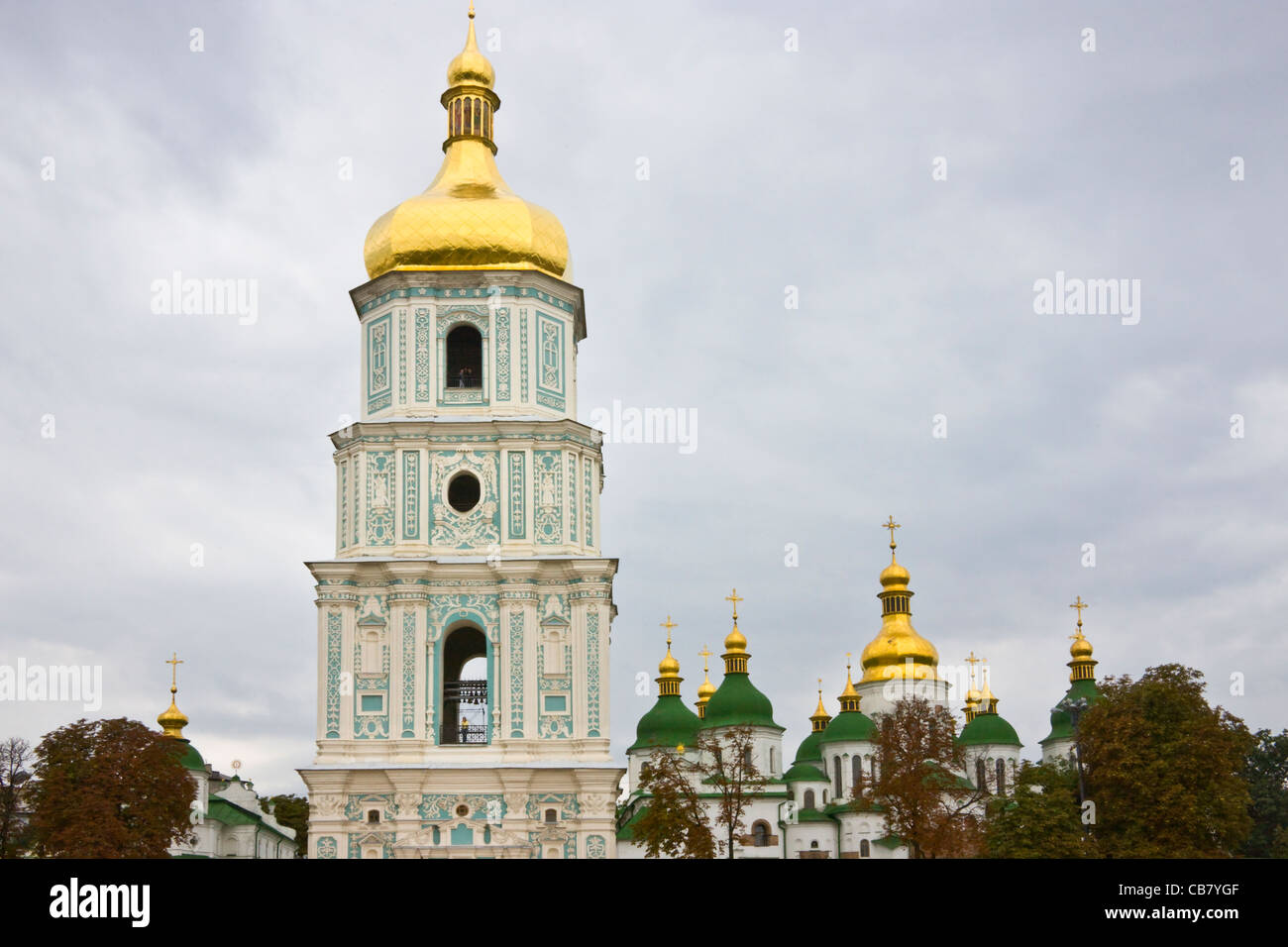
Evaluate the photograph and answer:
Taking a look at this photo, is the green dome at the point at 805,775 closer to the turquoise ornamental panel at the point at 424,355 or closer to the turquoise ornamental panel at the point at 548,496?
the turquoise ornamental panel at the point at 548,496

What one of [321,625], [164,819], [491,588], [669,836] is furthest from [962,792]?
[164,819]

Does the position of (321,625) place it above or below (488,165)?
below

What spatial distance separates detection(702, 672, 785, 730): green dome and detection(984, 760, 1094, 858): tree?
25564 mm

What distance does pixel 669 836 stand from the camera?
38219mm

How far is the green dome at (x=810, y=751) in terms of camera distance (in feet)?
210

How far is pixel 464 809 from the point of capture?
1391 inches

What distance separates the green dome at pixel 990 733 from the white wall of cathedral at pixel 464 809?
32.3 meters

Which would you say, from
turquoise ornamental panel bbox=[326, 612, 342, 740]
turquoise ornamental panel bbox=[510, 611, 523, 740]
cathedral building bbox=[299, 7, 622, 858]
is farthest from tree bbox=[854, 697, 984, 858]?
turquoise ornamental panel bbox=[326, 612, 342, 740]

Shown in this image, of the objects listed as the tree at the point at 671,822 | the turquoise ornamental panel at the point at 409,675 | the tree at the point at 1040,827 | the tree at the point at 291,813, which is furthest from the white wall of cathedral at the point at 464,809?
the tree at the point at 291,813

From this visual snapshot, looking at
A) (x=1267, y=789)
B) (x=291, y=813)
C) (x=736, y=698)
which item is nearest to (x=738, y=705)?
(x=736, y=698)

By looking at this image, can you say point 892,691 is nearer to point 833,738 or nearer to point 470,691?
point 833,738
